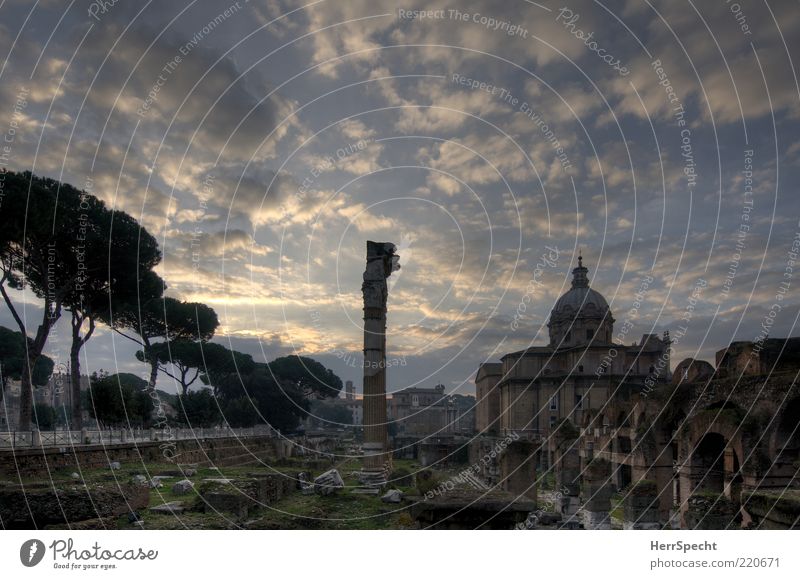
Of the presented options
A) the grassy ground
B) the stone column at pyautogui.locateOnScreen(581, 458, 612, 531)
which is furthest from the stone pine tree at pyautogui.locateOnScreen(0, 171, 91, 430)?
the stone column at pyautogui.locateOnScreen(581, 458, 612, 531)

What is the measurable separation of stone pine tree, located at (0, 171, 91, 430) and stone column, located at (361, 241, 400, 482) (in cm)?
1242

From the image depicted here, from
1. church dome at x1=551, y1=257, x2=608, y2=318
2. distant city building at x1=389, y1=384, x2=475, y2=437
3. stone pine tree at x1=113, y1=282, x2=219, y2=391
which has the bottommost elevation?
distant city building at x1=389, y1=384, x2=475, y2=437

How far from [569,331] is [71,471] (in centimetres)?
5864

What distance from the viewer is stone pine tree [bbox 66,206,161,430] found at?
29.4 meters

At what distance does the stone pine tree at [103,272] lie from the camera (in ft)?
96.5

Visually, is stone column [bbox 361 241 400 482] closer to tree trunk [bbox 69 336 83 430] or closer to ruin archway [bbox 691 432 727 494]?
ruin archway [bbox 691 432 727 494]

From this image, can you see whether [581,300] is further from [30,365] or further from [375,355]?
[30,365]

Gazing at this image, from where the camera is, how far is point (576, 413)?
211 ft

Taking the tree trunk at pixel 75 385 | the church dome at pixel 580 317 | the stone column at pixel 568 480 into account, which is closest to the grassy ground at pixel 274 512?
the stone column at pixel 568 480

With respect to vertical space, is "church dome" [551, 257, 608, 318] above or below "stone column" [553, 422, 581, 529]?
above
